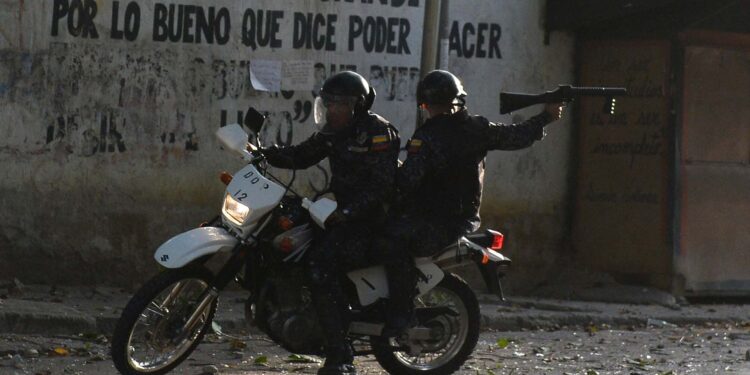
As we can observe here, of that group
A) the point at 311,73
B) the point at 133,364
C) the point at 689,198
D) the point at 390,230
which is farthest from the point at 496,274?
the point at 689,198

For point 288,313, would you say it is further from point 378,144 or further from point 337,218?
point 378,144

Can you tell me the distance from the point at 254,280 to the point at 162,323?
0.49 m

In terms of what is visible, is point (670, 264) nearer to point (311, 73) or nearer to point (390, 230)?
point (311, 73)

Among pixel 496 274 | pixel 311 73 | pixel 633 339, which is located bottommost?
pixel 633 339

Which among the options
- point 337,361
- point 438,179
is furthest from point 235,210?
point 438,179

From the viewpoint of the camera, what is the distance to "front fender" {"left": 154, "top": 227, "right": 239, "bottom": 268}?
6.50 m

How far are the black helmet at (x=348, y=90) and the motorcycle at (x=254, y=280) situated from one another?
37 cm

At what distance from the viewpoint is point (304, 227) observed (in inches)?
271

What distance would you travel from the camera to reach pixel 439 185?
716cm

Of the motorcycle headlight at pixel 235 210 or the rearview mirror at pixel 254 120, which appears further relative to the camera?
the rearview mirror at pixel 254 120

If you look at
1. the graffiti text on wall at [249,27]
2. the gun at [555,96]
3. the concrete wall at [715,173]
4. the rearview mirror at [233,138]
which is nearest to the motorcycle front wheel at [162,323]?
the rearview mirror at [233,138]

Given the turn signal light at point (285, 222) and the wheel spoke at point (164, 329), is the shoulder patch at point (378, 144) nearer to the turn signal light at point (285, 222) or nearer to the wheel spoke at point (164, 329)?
the turn signal light at point (285, 222)

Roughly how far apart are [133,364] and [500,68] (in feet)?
18.3

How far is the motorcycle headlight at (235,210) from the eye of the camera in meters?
6.70
